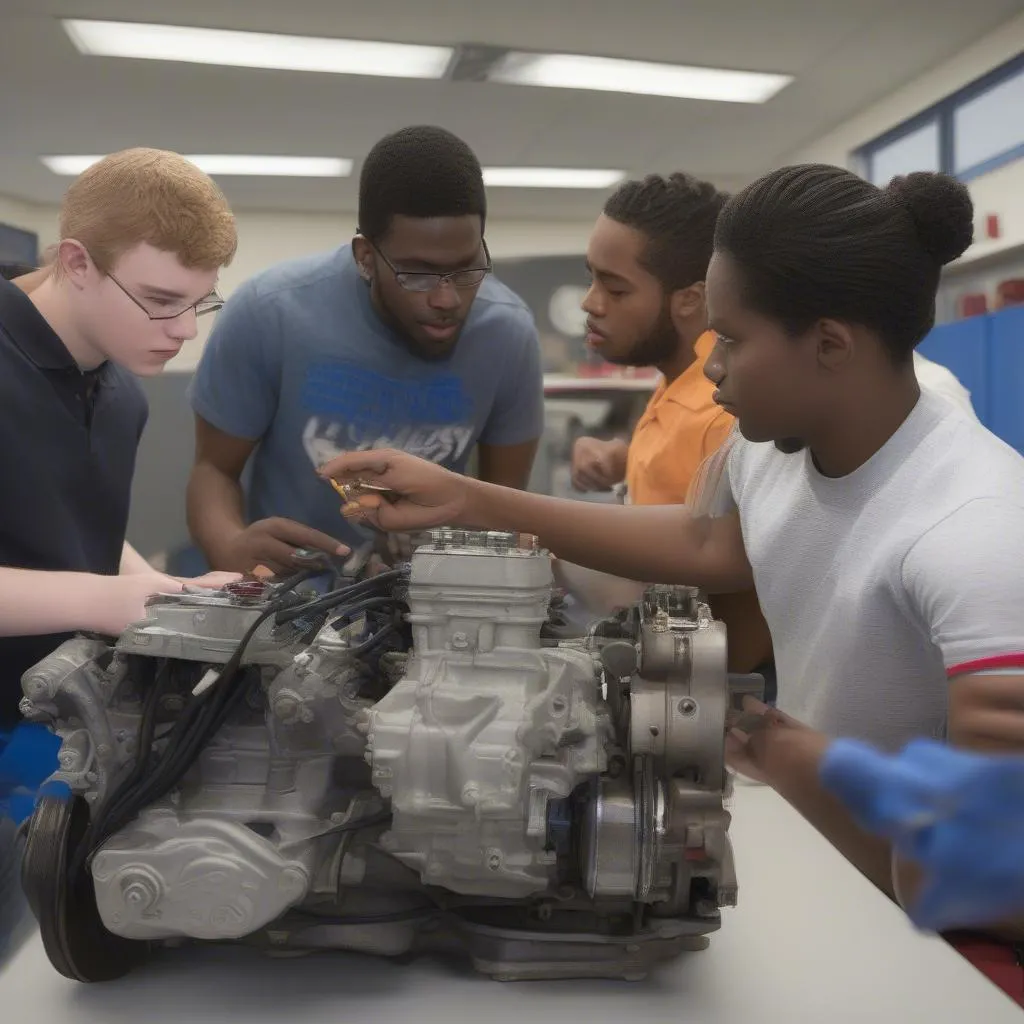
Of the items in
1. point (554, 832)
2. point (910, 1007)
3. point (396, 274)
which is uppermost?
point (396, 274)

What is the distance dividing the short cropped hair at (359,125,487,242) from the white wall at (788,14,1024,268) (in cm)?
285

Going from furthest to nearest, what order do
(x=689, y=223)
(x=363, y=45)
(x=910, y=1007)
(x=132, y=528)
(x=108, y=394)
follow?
1. (x=363, y=45)
2. (x=132, y=528)
3. (x=689, y=223)
4. (x=108, y=394)
5. (x=910, y=1007)

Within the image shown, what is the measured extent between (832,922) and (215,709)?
2.11 feet

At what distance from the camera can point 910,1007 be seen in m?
0.84

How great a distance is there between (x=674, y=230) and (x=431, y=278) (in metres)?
0.44

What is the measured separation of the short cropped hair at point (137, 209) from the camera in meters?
1.34

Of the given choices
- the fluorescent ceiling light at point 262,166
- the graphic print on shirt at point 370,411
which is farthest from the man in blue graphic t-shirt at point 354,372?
the fluorescent ceiling light at point 262,166

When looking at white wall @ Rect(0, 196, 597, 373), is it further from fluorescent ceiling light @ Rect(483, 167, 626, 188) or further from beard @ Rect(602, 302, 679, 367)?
beard @ Rect(602, 302, 679, 367)

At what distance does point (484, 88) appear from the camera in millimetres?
4883

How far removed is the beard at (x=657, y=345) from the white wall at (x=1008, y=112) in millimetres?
2745

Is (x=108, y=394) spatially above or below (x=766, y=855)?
above

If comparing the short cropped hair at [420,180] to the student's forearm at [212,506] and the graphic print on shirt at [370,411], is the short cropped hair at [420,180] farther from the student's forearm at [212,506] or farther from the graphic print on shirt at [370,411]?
the student's forearm at [212,506]

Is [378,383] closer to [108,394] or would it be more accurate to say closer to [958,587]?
[108,394]

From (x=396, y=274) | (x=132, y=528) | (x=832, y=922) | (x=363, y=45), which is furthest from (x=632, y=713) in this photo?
(x=363, y=45)
